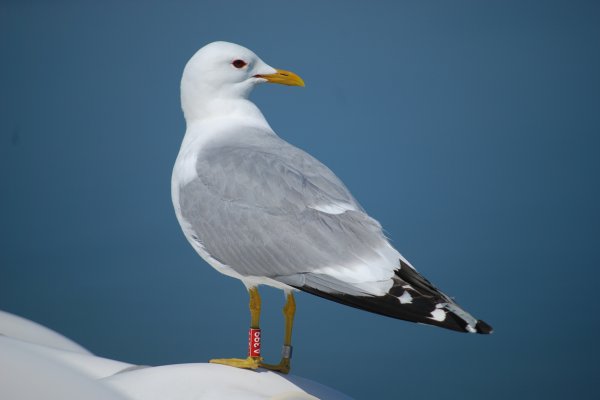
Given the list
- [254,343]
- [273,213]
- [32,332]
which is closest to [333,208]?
[273,213]

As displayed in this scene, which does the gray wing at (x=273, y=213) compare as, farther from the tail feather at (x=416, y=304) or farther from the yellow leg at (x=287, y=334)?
the yellow leg at (x=287, y=334)

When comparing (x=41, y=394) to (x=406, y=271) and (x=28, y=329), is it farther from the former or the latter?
(x=28, y=329)

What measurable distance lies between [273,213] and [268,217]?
2 centimetres

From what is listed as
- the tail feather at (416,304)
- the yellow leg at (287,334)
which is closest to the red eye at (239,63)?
the yellow leg at (287,334)

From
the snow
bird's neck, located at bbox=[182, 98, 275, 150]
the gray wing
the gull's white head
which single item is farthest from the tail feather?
the snow

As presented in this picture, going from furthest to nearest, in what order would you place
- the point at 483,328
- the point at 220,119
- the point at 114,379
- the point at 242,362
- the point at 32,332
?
the point at 32,332, the point at 220,119, the point at 242,362, the point at 114,379, the point at 483,328

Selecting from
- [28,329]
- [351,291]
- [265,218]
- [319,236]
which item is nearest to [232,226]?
[265,218]

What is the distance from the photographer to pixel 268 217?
268cm

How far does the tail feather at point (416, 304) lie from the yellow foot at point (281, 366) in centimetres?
48

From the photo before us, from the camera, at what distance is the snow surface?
85.3 inches

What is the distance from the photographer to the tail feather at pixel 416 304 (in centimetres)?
234

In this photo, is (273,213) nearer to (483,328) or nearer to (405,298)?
(405,298)

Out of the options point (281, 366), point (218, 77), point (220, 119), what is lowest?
point (281, 366)

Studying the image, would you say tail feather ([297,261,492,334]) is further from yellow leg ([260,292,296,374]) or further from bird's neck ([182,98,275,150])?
bird's neck ([182,98,275,150])
